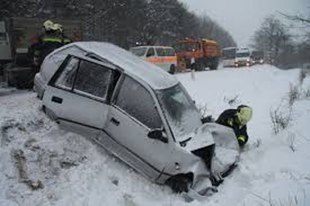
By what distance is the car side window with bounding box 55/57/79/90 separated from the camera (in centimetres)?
623

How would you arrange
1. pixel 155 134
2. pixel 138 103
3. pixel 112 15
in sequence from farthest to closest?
pixel 112 15, pixel 138 103, pixel 155 134

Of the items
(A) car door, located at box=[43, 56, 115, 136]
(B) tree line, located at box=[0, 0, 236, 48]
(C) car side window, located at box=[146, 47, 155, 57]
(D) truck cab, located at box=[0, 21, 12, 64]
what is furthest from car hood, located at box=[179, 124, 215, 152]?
(B) tree line, located at box=[0, 0, 236, 48]

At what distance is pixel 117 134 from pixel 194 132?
1.33 metres

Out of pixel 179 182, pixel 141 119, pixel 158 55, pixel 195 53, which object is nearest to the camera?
pixel 179 182

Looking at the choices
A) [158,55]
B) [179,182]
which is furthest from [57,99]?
[158,55]

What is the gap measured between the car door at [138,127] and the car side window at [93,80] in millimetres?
335

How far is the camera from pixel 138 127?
5480 millimetres

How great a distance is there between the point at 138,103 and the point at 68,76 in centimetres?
157

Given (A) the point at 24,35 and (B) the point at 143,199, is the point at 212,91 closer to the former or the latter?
(A) the point at 24,35

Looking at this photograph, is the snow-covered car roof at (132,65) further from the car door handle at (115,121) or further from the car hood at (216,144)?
the car hood at (216,144)

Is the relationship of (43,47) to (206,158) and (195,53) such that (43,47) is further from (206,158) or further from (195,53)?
(195,53)

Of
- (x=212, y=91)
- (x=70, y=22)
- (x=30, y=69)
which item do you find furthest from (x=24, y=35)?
(x=212, y=91)

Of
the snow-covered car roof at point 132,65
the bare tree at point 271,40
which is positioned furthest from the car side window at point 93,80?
the bare tree at point 271,40

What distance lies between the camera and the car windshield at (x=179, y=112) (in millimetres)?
5582
